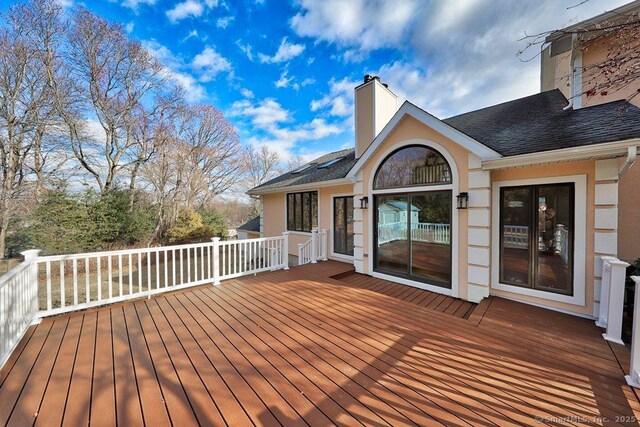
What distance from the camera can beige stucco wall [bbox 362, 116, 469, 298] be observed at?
13.5 feet

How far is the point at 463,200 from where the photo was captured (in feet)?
13.4

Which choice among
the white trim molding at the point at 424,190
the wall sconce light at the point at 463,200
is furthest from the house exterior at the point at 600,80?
the wall sconce light at the point at 463,200

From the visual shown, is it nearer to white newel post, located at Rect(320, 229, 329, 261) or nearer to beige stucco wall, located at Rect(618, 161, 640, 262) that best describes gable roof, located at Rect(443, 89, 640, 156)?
beige stucco wall, located at Rect(618, 161, 640, 262)

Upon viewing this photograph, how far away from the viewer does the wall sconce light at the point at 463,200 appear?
13.3 feet

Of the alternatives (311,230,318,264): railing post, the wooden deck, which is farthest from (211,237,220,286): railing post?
(311,230,318,264): railing post

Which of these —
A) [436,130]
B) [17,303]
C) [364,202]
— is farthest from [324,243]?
[17,303]

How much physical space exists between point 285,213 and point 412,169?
17.6 feet

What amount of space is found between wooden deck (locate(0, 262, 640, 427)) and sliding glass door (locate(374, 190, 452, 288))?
1210 mm

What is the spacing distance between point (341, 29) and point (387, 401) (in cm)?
859

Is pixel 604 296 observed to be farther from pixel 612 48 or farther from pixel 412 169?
pixel 412 169

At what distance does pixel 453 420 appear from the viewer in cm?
168

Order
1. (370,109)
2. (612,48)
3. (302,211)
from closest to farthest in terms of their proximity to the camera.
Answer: (612,48) → (370,109) → (302,211)

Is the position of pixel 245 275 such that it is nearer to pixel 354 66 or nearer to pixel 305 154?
pixel 354 66

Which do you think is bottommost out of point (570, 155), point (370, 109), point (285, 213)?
point (285, 213)
